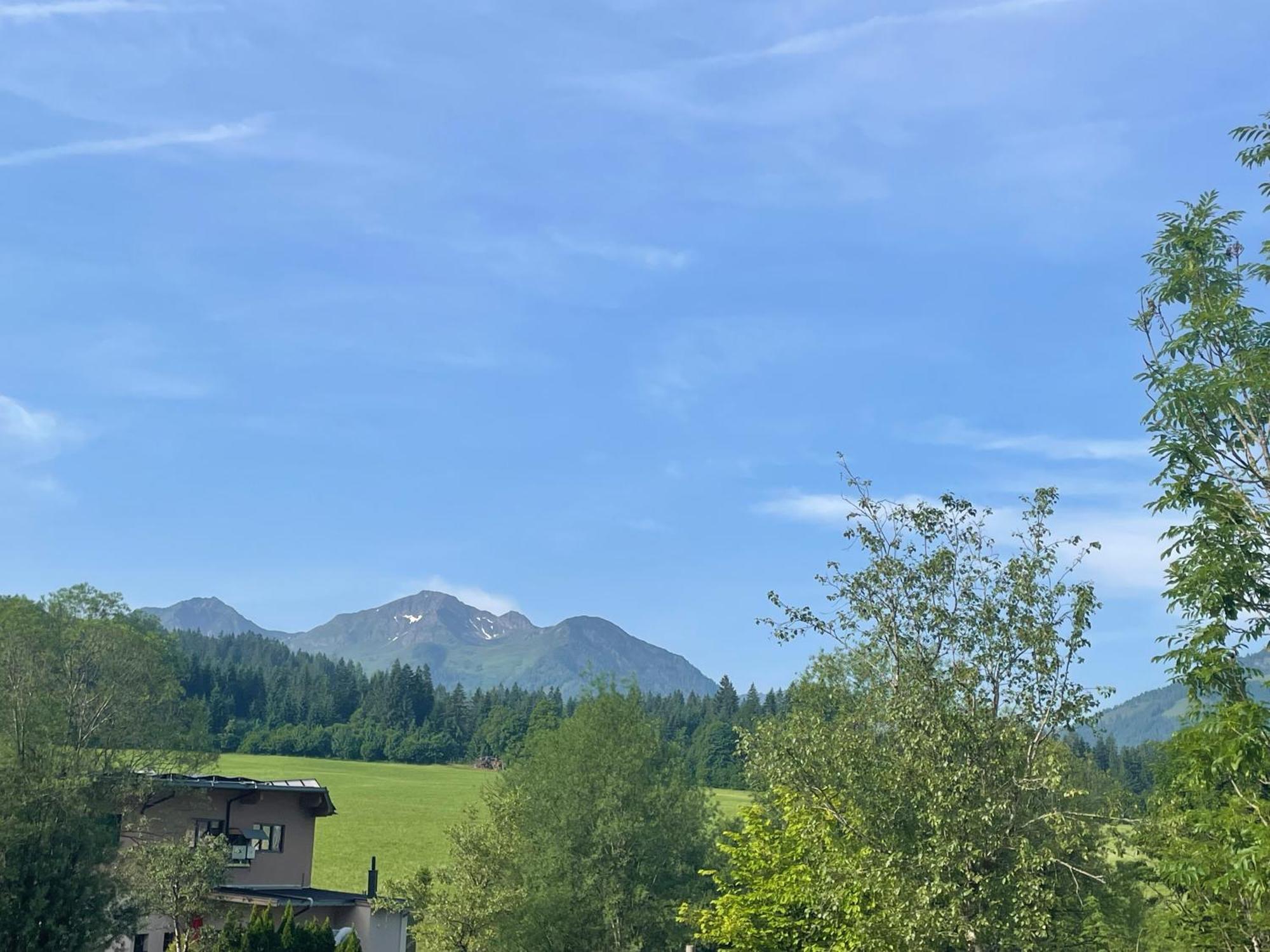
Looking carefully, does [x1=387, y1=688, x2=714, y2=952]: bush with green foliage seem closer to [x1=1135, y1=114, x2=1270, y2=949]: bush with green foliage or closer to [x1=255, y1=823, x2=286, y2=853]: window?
[x1=255, y1=823, x2=286, y2=853]: window

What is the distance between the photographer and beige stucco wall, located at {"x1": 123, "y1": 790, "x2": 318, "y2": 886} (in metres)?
57.1

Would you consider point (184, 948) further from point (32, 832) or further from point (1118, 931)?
point (1118, 931)

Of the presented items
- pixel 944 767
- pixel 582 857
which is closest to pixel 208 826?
pixel 582 857

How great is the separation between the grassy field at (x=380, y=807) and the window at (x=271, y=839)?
6717 mm

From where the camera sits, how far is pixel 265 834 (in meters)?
58.7

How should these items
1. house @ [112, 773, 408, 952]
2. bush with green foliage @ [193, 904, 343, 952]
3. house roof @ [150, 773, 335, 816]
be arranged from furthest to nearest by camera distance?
house roof @ [150, 773, 335, 816], house @ [112, 773, 408, 952], bush with green foliage @ [193, 904, 343, 952]

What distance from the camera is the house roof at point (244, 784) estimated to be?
186 feet

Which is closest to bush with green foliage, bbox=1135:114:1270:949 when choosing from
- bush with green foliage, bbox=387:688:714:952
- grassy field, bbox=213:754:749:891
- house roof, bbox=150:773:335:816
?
bush with green foliage, bbox=387:688:714:952

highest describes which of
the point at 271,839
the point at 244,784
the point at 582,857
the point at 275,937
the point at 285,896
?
the point at 244,784

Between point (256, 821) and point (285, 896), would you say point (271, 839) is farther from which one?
point (285, 896)

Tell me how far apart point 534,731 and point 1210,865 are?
3881 cm

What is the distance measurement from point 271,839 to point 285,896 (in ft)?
18.1

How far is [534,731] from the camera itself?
54.1 m

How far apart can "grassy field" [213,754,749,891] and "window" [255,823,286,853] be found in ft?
22.0
